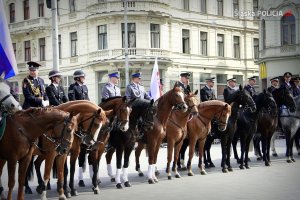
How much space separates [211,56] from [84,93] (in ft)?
93.6

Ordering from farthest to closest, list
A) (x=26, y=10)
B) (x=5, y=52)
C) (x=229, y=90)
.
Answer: (x=26, y=10)
(x=229, y=90)
(x=5, y=52)

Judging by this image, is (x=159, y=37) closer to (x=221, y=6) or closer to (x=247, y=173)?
(x=221, y=6)

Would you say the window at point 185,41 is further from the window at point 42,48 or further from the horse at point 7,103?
the horse at point 7,103

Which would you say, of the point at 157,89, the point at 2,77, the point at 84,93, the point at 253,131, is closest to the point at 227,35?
the point at 157,89

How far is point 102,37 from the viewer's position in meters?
35.9

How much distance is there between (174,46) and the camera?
37.4 metres

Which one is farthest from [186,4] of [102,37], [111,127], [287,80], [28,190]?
[28,190]

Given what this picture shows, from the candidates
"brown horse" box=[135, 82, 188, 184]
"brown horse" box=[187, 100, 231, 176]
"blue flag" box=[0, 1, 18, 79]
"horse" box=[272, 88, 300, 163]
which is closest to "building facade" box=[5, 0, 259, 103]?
"horse" box=[272, 88, 300, 163]

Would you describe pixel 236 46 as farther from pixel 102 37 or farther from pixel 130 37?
pixel 102 37

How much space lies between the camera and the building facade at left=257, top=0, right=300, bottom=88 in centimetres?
3528

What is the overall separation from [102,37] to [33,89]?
83.0ft

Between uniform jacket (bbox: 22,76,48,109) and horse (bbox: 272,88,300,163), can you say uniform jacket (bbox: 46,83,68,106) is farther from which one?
horse (bbox: 272,88,300,163)

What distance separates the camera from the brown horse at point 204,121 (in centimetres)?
1357

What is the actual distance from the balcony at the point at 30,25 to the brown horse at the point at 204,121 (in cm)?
2816
